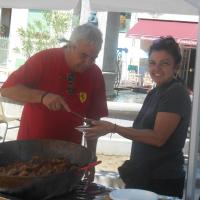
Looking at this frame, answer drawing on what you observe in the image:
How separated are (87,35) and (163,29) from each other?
11.0 metres

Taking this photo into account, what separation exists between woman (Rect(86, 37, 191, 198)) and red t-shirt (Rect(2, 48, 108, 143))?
29 cm

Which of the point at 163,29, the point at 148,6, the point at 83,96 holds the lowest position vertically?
the point at 83,96

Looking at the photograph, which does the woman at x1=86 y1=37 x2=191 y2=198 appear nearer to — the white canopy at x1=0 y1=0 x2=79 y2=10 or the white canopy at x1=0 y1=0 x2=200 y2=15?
the white canopy at x1=0 y1=0 x2=200 y2=15

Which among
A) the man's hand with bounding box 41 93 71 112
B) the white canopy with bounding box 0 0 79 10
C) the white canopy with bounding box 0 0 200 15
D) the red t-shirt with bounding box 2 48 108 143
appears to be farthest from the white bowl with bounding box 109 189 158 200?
the white canopy with bounding box 0 0 79 10

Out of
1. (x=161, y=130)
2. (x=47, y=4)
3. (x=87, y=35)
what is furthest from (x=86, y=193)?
(x=47, y=4)

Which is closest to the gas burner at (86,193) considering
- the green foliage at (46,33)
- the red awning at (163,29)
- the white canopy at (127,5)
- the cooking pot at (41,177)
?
the cooking pot at (41,177)

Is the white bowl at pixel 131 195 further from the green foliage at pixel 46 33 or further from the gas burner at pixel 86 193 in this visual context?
the green foliage at pixel 46 33

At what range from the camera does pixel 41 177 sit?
1433mm

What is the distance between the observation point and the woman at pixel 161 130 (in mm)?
→ 1827

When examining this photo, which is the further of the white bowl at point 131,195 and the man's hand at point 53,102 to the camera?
the man's hand at point 53,102

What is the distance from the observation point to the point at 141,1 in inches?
78.0

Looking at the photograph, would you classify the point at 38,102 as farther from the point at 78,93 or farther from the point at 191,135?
the point at 191,135

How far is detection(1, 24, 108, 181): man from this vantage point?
1975mm

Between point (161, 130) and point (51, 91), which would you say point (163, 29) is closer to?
point (51, 91)
